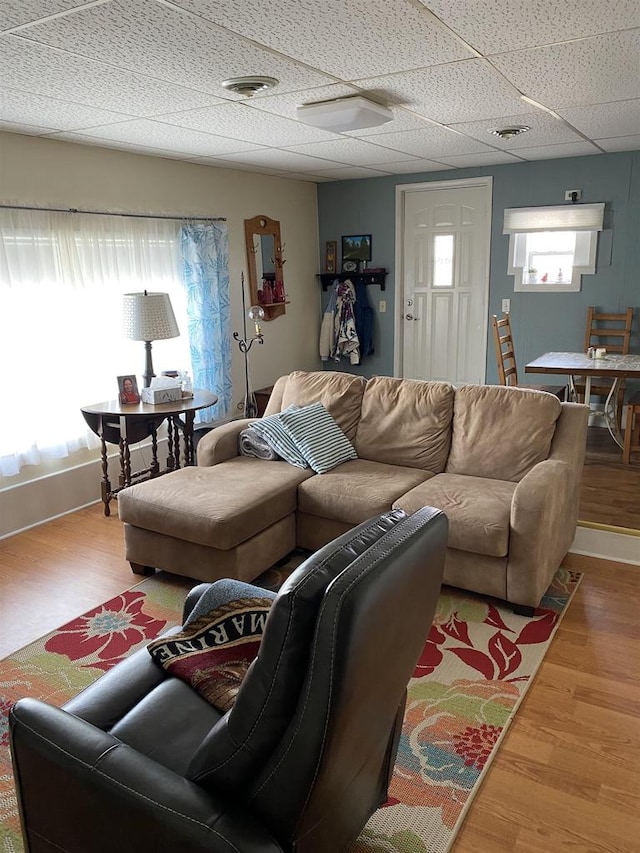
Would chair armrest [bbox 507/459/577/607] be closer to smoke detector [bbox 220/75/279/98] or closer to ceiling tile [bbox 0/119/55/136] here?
smoke detector [bbox 220/75/279/98]

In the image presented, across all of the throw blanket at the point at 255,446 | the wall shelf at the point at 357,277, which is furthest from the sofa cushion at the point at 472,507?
the wall shelf at the point at 357,277

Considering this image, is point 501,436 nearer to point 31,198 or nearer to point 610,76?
point 610,76

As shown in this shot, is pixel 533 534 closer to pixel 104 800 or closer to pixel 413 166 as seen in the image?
pixel 104 800

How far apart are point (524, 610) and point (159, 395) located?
249cm

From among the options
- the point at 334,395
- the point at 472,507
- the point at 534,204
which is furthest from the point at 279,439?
the point at 534,204

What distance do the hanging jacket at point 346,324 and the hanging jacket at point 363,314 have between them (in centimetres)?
5

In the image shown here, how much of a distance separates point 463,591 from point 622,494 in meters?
1.66

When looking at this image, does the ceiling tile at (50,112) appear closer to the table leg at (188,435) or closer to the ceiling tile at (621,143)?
the table leg at (188,435)

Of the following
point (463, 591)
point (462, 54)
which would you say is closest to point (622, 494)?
point (463, 591)

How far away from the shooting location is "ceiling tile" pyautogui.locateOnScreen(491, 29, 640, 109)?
2.43 metres

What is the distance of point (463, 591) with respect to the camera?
316 centimetres

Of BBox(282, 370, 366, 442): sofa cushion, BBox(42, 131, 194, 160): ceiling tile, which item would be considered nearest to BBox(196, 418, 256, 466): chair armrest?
BBox(282, 370, 366, 442): sofa cushion

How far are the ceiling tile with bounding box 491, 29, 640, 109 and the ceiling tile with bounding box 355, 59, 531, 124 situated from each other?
3.6 inches

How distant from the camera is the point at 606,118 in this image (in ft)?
12.5
